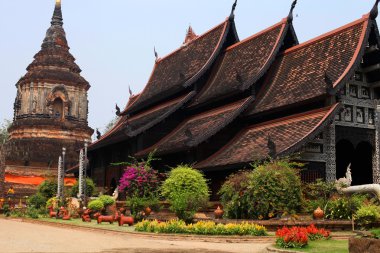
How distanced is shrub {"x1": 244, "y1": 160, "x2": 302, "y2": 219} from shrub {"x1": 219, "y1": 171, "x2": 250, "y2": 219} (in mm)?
298

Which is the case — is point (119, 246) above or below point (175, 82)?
below

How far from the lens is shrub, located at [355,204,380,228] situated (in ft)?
44.9

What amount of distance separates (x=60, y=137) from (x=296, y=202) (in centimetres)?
3160

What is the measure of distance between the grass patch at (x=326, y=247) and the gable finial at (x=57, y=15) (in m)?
42.8

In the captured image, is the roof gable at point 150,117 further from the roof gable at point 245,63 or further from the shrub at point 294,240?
the shrub at point 294,240

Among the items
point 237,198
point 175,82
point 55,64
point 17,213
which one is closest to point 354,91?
point 237,198

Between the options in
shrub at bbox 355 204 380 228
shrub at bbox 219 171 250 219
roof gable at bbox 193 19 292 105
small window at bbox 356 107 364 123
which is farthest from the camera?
roof gable at bbox 193 19 292 105

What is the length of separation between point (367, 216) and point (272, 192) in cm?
300

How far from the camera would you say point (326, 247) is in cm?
1075

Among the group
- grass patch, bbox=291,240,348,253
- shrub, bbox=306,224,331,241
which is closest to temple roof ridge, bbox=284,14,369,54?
shrub, bbox=306,224,331,241

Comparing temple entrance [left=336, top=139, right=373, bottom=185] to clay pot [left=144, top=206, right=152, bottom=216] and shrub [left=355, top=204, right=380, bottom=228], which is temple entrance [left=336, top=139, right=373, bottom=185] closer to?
shrub [left=355, top=204, right=380, bottom=228]

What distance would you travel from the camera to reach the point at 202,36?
29.2m

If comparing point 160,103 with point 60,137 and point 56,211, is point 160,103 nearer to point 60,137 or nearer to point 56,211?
point 56,211

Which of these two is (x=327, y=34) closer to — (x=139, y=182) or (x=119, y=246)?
(x=139, y=182)
